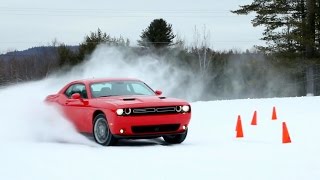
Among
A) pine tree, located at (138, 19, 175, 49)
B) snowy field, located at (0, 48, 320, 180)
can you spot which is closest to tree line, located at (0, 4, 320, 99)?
pine tree, located at (138, 19, 175, 49)

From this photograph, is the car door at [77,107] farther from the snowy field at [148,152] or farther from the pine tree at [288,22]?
the pine tree at [288,22]

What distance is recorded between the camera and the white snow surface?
7168 millimetres

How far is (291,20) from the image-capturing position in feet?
146

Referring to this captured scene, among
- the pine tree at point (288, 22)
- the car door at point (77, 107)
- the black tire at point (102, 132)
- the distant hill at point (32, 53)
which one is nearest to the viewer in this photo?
the black tire at point (102, 132)

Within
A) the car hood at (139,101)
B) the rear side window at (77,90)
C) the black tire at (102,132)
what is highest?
the rear side window at (77,90)

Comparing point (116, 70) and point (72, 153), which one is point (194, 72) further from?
point (72, 153)

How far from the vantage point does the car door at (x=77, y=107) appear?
11570 millimetres

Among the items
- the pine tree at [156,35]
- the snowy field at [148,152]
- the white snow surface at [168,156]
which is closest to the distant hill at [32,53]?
the pine tree at [156,35]

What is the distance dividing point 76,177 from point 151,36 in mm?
69437

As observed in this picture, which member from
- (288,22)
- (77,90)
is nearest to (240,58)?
(288,22)

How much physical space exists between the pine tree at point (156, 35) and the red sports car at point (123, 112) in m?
63.0

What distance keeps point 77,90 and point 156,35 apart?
208 ft

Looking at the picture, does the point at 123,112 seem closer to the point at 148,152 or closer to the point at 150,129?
the point at 150,129

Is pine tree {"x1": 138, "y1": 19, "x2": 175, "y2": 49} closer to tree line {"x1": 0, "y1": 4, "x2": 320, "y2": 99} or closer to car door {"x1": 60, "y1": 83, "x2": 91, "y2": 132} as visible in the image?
tree line {"x1": 0, "y1": 4, "x2": 320, "y2": 99}
